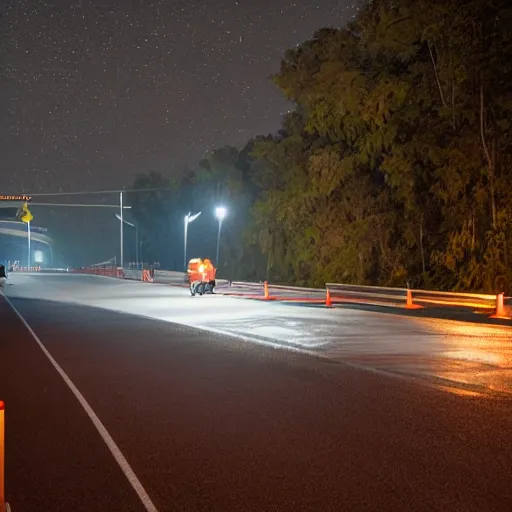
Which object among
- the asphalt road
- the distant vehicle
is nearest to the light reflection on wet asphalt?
the asphalt road

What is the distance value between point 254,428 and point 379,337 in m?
10.4

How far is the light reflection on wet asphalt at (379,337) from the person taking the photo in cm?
1330

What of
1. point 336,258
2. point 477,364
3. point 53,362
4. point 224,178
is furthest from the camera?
point 224,178

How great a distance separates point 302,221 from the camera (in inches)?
2382

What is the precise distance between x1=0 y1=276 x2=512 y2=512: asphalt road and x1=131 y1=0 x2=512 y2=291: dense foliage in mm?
25169

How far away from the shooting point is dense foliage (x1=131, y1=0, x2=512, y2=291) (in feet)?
136

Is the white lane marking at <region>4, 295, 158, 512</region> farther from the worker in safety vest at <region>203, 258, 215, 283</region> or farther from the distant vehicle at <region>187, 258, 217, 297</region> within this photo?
the worker in safety vest at <region>203, 258, 215, 283</region>

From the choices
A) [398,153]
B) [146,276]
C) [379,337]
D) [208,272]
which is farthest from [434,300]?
[146,276]

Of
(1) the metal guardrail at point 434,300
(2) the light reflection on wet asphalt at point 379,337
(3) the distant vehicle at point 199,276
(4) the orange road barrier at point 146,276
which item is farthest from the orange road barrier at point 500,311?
(4) the orange road barrier at point 146,276

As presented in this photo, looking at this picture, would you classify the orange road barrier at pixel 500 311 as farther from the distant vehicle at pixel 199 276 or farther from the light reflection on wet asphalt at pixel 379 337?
the distant vehicle at pixel 199 276

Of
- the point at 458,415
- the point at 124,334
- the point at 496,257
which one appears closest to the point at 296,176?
the point at 496,257

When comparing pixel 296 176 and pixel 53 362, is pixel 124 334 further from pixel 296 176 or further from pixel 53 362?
pixel 296 176

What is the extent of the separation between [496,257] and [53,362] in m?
29.4

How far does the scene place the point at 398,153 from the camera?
4688 centimetres
